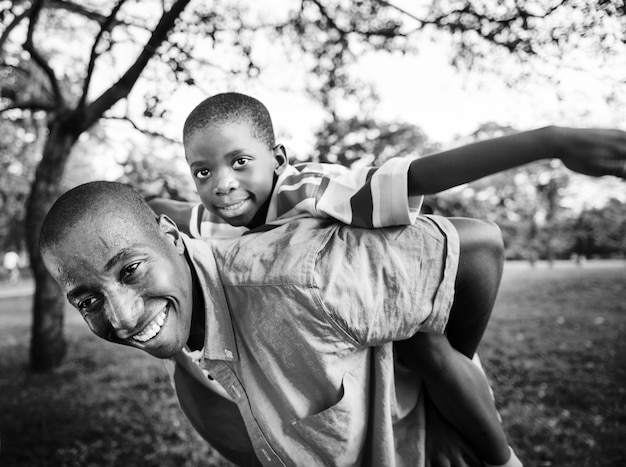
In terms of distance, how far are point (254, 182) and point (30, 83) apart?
5645 millimetres

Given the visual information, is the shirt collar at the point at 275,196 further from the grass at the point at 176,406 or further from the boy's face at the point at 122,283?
the grass at the point at 176,406

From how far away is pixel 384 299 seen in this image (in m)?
1.51

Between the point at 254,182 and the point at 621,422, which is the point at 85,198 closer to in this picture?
the point at 254,182

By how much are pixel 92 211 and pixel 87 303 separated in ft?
0.95

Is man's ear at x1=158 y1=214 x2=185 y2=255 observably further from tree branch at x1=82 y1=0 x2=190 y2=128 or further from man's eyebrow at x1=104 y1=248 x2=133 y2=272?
tree branch at x1=82 y1=0 x2=190 y2=128

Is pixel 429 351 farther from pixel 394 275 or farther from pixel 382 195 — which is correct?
pixel 382 195

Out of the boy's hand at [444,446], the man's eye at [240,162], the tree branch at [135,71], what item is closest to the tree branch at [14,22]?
the tree branch at [135,71]

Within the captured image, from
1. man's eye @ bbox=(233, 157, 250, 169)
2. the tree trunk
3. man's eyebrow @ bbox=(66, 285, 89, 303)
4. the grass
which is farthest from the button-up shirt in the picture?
the tree trunk

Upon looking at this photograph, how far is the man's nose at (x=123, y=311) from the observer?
4.78 ft

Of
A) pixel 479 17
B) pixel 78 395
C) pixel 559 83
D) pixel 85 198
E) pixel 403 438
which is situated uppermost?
pixel 479 17

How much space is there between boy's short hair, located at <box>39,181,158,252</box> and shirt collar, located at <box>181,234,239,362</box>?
205 millimetres

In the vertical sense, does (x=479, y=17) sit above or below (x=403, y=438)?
above

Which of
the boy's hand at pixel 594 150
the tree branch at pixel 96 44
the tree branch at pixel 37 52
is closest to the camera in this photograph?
the boy's hand at pixel 594 150

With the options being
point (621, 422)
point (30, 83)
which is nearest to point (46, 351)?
point (30, 83)
